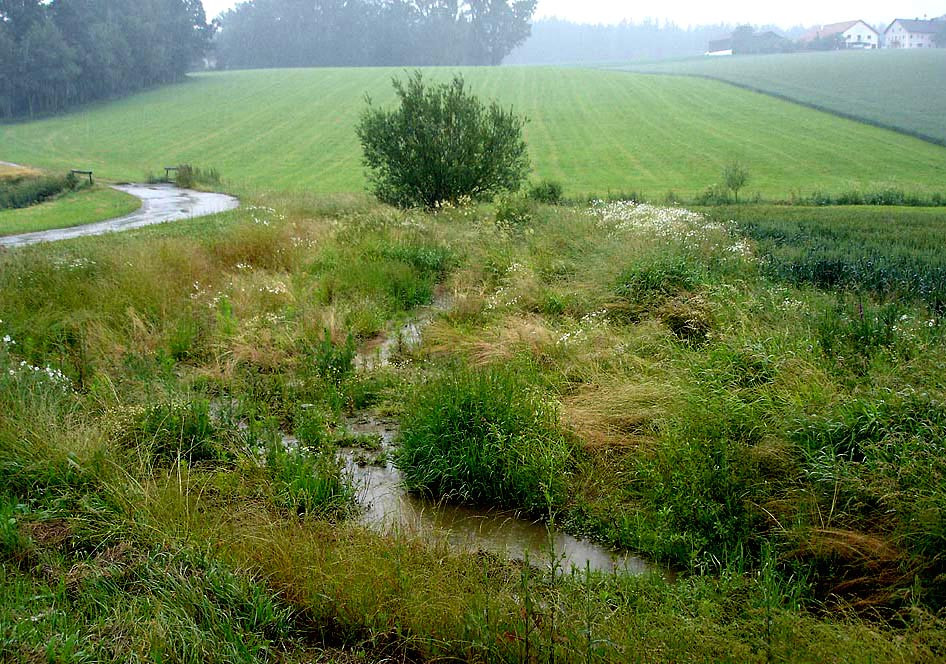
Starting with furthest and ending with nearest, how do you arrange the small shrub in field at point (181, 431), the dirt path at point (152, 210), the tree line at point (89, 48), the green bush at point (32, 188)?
the tree line at point (89, 48), the green bush at point (32, 188), the dirt path at point (152, 210), the small shrub in field at point (181, 431)

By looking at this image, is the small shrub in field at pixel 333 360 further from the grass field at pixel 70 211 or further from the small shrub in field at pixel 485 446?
the grass field at pixel 70 211

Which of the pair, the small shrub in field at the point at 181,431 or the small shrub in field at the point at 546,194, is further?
the small shrub in field at the point at 546,194

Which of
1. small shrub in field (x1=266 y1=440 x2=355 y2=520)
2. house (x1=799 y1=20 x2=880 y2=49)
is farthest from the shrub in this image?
house (x1=799 y1=20 x2=880 y2=49)

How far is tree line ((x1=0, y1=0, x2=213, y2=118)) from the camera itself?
41.6m

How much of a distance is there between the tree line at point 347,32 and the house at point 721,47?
2728 cm

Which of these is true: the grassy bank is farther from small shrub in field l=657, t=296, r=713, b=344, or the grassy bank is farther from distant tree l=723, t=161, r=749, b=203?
distant tree l=723, t=161, r=749, b=203

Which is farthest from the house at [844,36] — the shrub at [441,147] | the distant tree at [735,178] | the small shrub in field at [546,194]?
the shrub at [441,147]

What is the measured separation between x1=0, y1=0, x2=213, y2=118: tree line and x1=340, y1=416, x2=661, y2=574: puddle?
46343mm

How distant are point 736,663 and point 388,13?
94903 millimetres

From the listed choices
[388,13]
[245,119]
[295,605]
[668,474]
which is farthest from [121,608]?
[388,13]

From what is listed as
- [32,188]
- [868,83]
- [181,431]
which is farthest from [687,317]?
[868,83]

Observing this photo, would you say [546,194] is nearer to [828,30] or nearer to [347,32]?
[828,30]

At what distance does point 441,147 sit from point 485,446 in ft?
43.4

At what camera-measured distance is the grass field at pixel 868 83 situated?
2505 centimetres
